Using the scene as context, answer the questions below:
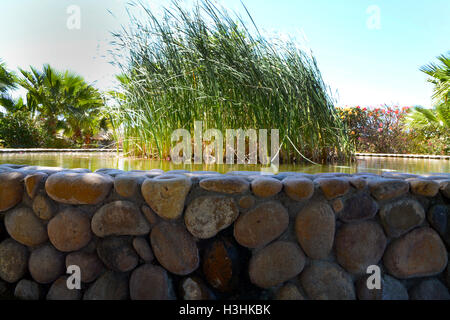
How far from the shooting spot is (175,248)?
109 centimetres

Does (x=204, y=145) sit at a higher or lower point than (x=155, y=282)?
higher

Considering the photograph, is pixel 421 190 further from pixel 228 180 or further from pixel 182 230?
pixel 182 230

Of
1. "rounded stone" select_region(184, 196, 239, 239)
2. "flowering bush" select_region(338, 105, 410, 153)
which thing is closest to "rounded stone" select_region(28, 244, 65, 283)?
"rounded stone" select_region(184, 196, 239, 239)

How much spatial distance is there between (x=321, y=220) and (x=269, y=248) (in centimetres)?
23

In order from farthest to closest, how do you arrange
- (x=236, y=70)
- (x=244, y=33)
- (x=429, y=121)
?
(x=429, y=121) → (x=244, y=33) → (x=236, y=70)

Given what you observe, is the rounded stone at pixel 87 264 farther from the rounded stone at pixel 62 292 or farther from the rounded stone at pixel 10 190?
the rounded stone at pixel 10 190

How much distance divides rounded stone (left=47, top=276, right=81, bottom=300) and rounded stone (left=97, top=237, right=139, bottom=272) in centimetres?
20

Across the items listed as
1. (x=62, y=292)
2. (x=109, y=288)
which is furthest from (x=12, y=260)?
(x=109, y=288)

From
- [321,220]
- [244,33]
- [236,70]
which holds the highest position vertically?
[244,33]

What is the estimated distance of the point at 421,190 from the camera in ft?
3.65

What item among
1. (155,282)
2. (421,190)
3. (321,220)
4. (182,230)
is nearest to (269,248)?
(321,220)

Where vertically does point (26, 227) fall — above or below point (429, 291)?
above

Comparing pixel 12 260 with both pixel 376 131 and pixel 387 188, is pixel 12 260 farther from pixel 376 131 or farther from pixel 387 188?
pixel 376 131

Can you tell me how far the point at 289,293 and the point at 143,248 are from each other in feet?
1.94
